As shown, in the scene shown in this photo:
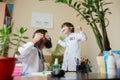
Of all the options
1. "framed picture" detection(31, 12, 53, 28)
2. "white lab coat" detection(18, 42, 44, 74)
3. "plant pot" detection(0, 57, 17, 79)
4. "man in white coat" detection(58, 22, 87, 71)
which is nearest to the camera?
"plant pot" detection(0, 57, 17, 79)

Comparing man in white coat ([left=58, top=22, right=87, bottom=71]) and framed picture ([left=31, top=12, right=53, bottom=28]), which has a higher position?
framed picture ([left=31, top=12, right=53, bottom=28])

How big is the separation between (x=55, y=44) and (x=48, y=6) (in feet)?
2.32

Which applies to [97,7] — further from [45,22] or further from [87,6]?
[45,22]

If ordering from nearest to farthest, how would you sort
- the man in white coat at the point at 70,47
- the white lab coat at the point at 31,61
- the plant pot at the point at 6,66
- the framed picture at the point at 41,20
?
the plant pot at the point at 6,66 → the white lab coat at the point at 31,61 → the man in white coat at the point at 70,47 → the framed picture at the point at 41,20

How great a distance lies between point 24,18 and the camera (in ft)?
10.4

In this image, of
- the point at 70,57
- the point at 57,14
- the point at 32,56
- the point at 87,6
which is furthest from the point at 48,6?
the point at 87,6

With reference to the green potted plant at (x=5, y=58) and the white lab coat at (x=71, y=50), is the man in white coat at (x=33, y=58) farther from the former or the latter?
the green potted plant at (x=5, y=58)

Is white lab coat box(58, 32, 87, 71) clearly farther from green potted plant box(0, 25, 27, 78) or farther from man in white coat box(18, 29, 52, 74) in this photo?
green potted plant box(0, 25, 27, 78)

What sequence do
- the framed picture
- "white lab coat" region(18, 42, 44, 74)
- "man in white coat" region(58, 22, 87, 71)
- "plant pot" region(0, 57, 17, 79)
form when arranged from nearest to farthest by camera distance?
"plant pot" region(0, 57, 17, 79) < "white lab coat" region(18, 42, 44, 74) < "man in white coat" region(58, 22, 87, 71) < the framed picture

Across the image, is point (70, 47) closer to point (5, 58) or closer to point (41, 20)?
point (41, 20)

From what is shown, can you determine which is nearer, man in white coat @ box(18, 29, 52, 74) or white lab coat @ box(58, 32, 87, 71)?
man in white coat @ box(18, 29, 52, 74)

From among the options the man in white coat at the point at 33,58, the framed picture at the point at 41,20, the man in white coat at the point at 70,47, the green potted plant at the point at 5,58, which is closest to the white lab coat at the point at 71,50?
the man in white coat at the point at 70,47

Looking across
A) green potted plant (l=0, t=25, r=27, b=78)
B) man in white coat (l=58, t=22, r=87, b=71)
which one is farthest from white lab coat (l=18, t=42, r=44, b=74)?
green potted plant (l=0, t=25, r=27, b=78)

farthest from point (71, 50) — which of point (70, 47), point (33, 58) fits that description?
point (33, 58)
